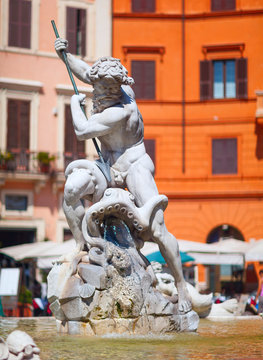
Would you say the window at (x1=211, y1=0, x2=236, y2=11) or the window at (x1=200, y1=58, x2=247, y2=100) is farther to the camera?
the window at (x1=211, y1=0, x2=236, y2=11)

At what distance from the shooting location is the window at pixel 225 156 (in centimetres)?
2959

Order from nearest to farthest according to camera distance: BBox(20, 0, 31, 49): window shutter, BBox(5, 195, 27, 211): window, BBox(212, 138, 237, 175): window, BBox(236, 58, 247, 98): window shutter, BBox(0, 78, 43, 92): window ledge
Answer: BBox(5, 195, 27, 211): window, BBox(0, 78, 43, 92): window ledge, BBox(20, 0, 31, 49): window shutter, BBox(212, 138, 237, 175): window, BBox(236, 58, 247, 98): window shutter

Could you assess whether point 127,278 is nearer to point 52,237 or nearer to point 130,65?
point 52,237

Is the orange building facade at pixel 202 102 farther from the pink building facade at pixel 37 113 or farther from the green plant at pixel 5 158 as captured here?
the green plant at pixel 5 158

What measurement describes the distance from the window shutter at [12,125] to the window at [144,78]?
520cm

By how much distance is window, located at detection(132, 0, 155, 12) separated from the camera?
3059cm

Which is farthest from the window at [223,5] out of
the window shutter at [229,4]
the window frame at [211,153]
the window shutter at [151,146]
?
the window shutter at [151,146]

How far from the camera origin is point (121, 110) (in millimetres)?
6633

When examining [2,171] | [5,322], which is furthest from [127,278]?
[2,171]

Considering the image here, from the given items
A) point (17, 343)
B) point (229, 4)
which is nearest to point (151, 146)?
point (229, 4)

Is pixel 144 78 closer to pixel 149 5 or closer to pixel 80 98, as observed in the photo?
pixel 149 5

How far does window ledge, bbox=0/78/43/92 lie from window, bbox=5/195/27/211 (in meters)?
4.17

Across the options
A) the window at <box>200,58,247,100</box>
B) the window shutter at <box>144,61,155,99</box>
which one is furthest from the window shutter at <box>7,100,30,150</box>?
the window at <box>200,58,247,100</box>

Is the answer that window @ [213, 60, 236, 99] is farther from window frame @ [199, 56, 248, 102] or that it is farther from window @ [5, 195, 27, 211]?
window @ [5, 195, 27, 211]
